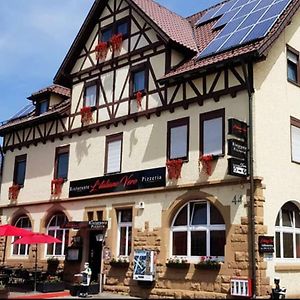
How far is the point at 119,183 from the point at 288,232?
6.96 meters

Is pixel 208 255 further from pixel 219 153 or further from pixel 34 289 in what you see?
pixel 34 289

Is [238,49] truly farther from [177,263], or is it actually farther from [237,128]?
[177,263]

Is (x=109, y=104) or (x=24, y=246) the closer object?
(x=109, y=104)

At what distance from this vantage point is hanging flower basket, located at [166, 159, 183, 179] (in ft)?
61.7

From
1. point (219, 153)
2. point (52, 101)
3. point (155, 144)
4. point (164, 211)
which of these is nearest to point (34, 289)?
point (164, 211)

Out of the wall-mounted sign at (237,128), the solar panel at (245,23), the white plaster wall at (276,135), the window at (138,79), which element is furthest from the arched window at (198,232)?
the solar panel at (245,23)

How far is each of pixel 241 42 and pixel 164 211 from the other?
666cm

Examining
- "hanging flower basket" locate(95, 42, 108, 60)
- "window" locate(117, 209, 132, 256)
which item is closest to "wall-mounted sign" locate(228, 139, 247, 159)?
"window" locate(117, 209, 132, 256)

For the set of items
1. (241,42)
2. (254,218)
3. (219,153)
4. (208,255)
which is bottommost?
(208,255)

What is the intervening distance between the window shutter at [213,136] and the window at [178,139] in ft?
Answer: 2.78

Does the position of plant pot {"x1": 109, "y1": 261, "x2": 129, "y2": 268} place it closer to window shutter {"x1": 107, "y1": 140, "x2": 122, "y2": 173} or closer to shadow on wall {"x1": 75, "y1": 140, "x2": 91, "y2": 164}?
window shutter {"x1": 107, "y1": 140, "x2": 122, "y2": 173}

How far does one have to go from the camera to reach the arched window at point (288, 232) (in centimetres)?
1755

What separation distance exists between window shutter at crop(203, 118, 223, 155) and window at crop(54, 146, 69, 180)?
8325mm

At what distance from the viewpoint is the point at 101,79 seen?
2347cm
